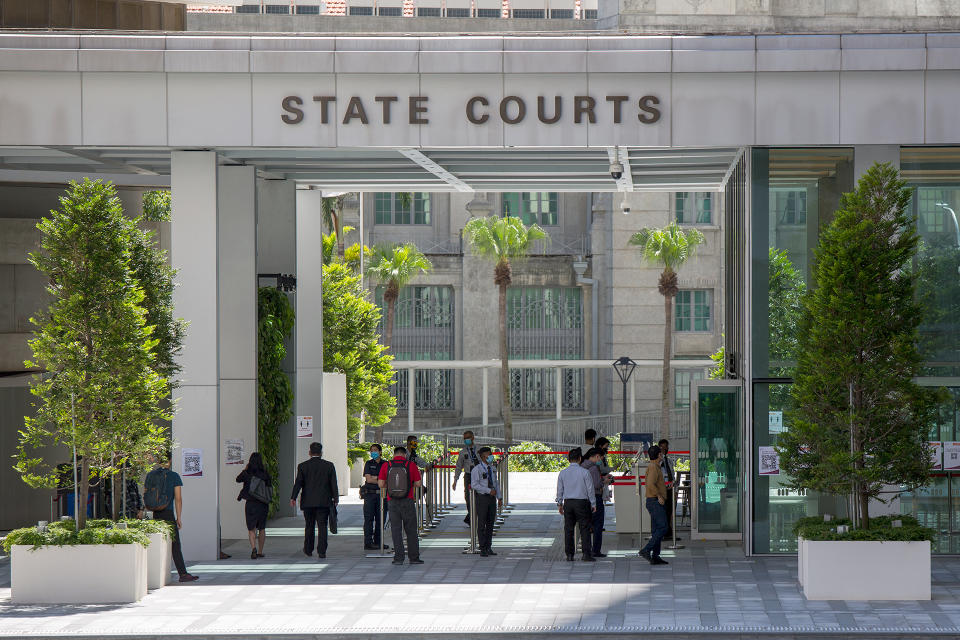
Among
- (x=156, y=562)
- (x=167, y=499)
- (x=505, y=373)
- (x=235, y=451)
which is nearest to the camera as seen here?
(x=156, y=562)

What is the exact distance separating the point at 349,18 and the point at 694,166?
1331 inches

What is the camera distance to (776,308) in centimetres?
1683

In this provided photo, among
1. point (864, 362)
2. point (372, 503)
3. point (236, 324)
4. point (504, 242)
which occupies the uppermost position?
point (504, 242)

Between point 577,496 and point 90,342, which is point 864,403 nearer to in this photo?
point 577,496

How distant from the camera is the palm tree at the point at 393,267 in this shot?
44312 millimetres

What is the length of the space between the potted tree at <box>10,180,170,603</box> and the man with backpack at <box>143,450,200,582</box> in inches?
37.6

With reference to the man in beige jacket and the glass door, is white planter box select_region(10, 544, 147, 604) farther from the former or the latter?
the glass door

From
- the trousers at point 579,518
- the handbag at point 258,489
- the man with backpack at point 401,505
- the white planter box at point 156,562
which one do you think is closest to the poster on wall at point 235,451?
the handbag at point 258,489

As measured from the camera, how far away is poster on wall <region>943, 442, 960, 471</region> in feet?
55.2

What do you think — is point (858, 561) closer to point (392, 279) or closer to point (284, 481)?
point (284, 481)

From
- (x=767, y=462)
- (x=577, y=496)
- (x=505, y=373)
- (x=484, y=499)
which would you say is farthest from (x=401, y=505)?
(x=505, y=373)

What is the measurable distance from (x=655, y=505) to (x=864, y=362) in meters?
3.82

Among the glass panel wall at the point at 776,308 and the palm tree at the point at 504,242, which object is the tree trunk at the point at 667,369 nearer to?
the palm tree at the point at 504,242

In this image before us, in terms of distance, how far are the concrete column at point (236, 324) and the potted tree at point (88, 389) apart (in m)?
4.60
